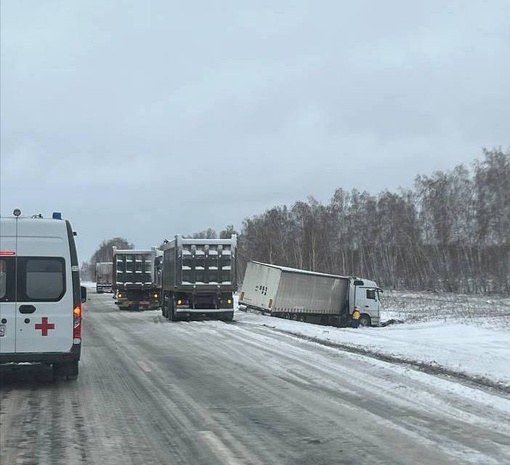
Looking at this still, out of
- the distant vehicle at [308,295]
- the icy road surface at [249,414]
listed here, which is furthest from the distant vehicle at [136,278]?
the icy road surface at [249,414]

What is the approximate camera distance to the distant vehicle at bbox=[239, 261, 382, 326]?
3195cm

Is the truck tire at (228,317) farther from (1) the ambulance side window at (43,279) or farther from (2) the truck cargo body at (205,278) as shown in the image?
(1) the ambulance side window at (43,279)

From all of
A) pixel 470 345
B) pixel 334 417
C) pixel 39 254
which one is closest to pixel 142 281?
pixel 470 345

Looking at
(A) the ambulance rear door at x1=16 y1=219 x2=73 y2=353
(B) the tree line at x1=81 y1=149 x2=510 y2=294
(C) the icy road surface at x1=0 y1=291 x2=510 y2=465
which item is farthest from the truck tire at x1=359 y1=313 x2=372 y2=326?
(B) the tree line at x1=81 y1=149 x2=510 y2=294

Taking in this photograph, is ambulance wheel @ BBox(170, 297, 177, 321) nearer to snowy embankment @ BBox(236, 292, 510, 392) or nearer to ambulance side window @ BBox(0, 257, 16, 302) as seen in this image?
snowy embankment @ BBox(236, 292, 510, 392)

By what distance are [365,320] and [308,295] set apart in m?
3.18

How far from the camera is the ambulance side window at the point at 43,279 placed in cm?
970

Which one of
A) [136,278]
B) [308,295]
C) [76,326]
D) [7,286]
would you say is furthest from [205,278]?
[7,286]

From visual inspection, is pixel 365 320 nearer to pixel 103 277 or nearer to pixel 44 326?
pixel 44 326

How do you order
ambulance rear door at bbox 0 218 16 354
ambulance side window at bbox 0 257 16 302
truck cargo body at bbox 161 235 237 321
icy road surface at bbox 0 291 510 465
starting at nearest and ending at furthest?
icy road surface at bbox 0 291 510 465 → ambulance rear door at bbox 0 218 16 354 → ambulance side window at bbox 0 257 16 302 → truck cargo body at bbox 161 235 237 321

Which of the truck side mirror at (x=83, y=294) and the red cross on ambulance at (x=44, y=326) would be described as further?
the truck side mirror at (x=83, y=294)

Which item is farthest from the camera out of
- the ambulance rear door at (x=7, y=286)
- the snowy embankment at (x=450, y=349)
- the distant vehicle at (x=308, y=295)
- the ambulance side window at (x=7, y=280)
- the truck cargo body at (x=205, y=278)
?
the distant vehicle at (x=308, y=295)

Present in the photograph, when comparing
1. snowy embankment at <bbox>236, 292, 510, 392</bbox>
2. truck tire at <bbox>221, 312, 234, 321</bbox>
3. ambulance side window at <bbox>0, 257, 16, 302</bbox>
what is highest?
ambulance side window at <bbox>0, 257, 16, 302</bbox>

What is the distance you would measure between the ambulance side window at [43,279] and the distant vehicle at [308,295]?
73.0 ft
